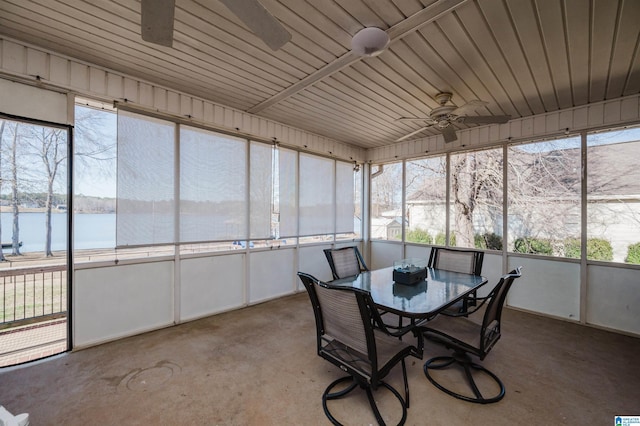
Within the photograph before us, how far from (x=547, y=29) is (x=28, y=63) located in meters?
4.57

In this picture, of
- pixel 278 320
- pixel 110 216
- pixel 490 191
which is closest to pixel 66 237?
pixel 110 216

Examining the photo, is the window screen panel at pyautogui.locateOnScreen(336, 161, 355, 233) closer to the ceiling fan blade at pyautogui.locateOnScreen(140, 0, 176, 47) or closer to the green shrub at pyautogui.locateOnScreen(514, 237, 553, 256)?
the green shrub at pyautogui.locateOnScreen(514, 237, 553, 256)

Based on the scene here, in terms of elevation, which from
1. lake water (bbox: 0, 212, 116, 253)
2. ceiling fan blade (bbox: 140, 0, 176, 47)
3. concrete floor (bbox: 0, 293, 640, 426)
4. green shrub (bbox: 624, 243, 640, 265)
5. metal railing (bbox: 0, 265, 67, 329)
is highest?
ceiling fan blade (bbox: 140, 0, 176, 47)

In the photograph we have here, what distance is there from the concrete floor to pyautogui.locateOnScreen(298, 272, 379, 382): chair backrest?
0.44m

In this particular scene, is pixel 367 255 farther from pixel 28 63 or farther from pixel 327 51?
pixel 28 63

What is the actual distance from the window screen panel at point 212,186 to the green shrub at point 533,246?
426 centimetres

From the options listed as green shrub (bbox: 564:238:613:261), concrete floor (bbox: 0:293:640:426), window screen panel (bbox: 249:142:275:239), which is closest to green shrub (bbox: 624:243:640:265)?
green shrub (bbox: 564:238:613:261)

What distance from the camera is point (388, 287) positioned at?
2475mm

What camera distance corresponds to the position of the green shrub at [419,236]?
5070 millimetres

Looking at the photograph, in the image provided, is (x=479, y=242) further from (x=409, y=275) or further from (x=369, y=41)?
(x=369, y=41)

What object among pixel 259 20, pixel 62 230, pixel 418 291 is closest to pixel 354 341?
pixel 418 291

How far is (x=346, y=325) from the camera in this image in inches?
68.7

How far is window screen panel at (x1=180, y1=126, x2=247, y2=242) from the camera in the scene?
3432 millimetres

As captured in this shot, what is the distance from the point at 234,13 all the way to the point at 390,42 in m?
1.43
